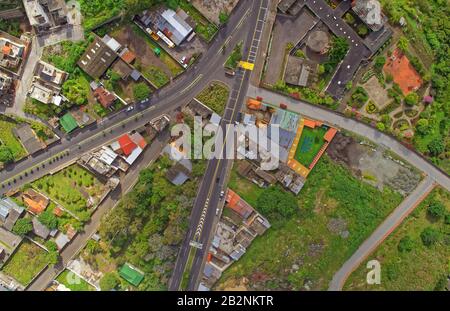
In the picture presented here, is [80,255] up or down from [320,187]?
down

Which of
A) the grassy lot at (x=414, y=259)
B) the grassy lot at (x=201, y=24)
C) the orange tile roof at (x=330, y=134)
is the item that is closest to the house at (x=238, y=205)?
the orange tile roof at (x=330, y=134)

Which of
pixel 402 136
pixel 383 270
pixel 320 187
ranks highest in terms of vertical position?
pixel 402 136

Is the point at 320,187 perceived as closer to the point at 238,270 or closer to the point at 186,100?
the point at 238,270

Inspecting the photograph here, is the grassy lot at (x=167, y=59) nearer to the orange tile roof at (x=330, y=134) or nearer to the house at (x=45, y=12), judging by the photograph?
the house at (x=45, y=12)

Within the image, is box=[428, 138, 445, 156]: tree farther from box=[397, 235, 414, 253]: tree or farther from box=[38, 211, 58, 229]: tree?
box=[38, 211, 58, 229]: tree

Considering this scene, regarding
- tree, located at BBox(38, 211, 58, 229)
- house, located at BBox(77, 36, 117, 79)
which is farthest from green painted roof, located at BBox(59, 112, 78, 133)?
tree, located at BBox(38, 211, 58, 229)

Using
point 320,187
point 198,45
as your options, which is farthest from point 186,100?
point 320,187
